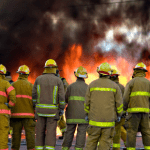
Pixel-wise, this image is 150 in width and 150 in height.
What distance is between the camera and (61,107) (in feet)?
16.9

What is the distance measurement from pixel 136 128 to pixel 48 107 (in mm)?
1749

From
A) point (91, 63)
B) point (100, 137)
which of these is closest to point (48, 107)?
point (100, 137)

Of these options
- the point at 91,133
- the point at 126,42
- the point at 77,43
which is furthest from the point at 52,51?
the point at 91,133

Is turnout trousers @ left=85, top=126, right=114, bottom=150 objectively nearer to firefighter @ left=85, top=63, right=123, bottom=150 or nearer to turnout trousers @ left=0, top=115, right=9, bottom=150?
firefighter @ left=85, top=63, right=123, bottom=150

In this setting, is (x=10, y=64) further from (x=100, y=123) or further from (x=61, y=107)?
(x=100, y=123)

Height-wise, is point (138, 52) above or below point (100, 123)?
above

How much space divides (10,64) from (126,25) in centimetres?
510

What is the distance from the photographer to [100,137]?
14.2ft

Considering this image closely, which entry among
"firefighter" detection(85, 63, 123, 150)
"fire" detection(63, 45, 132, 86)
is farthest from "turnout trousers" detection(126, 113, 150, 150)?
"fire" detection(63, 45, 132, 86)

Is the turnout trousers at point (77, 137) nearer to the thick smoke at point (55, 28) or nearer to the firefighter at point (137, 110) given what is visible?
the firefighter at point (137, 110)

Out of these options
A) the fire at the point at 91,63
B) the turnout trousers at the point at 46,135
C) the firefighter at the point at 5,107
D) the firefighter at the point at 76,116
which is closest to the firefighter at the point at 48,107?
the turnout trousers at the point at 46,135

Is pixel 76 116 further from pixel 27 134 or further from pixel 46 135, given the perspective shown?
pixel 27 134

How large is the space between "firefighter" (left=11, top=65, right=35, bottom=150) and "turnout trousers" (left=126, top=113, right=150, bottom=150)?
1.95 meters

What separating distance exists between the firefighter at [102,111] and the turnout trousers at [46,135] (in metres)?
0.95
